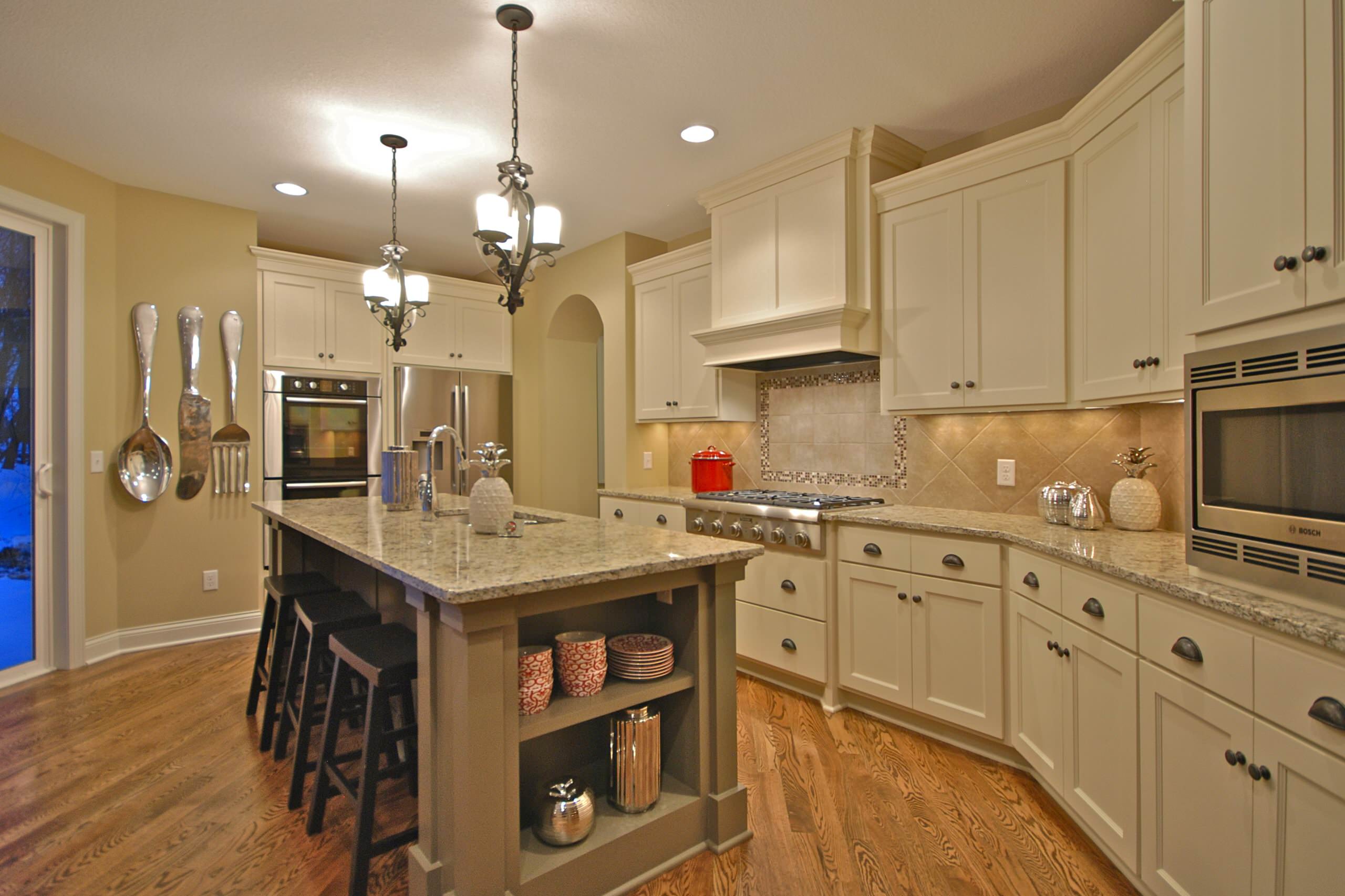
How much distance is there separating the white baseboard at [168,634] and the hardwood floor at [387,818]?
0.79m

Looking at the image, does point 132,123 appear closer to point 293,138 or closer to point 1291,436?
point 293,138

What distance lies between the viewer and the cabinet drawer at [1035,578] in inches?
81.4

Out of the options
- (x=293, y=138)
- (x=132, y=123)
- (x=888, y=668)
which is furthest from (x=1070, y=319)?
(x=132, y=123)

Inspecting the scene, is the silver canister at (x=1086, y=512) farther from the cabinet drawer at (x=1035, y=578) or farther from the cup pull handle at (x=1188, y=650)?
the cup pull handle at (x=1188, y=650)

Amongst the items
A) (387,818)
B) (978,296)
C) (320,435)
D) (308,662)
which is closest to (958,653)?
(978,296)

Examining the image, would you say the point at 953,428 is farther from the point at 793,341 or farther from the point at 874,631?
the point at 874,631

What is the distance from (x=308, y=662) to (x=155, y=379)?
2.76m

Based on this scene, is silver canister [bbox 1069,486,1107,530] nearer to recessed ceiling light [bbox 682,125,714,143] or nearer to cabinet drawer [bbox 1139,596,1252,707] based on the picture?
cabinet drawer [bbox 1139,596,1252,707]

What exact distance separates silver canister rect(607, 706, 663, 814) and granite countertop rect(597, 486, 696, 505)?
1827 mm

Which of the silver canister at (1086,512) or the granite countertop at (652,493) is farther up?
the silver canister at (1086,512)

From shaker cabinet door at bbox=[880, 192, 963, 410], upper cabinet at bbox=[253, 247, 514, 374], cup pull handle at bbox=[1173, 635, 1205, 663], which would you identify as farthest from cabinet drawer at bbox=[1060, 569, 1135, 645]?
upper cabinet at bbox=[253, 247, 514, 374]

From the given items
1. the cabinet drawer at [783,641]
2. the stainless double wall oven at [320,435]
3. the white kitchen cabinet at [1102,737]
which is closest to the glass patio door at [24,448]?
the stainless double wall oven at [320,435]

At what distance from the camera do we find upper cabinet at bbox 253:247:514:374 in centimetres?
436

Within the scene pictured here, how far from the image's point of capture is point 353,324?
4680 mm
